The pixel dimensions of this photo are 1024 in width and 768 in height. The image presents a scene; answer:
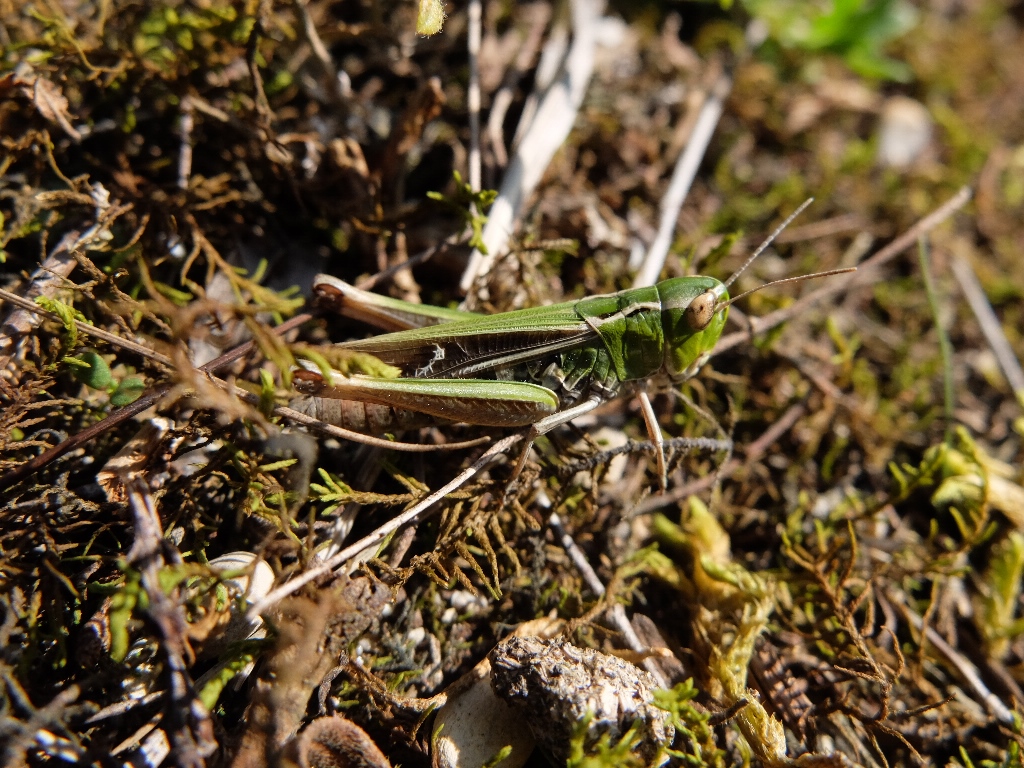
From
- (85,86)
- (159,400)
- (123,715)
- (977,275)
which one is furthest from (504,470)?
(977,275)

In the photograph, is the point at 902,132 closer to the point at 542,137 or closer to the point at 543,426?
the point at 542,137

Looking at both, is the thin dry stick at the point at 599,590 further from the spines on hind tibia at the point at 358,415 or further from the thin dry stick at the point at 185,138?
the thin dry stick at the point at 185,138

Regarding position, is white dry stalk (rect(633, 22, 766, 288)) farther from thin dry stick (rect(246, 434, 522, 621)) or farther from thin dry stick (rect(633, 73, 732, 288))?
thin dry stick (rect(246, 434, 522, 621))

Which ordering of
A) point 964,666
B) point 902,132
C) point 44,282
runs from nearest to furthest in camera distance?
point 44,282, point 964,666, point 902,132

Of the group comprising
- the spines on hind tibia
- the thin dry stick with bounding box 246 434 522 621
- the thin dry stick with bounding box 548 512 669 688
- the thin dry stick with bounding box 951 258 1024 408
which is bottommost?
the thin dry stick with bounding box 548 512 669 688

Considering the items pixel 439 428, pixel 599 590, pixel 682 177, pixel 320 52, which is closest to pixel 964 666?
pixel 599 590

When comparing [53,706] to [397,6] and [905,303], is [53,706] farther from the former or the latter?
[905,303]

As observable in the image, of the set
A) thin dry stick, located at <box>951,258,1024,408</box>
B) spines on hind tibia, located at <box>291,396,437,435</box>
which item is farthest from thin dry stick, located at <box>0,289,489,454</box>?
thin dry stick, located at <box>951,258,1024,408</box>
